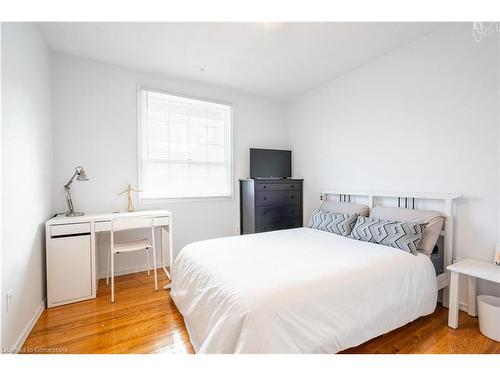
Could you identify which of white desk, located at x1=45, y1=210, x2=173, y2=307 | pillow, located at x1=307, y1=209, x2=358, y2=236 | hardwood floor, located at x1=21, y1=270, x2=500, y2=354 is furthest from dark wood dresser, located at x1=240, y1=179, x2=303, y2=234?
white desk, located at x1=45, y1=210, x2=173, y2=307

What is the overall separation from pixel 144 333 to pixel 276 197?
233cm

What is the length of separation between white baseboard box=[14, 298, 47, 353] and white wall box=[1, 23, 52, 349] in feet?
0.06

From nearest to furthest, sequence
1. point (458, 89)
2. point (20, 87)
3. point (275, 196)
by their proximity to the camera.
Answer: point (20, 87) < point (458, 89) < point (275, 196)

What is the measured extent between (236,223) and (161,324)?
199 centimetres

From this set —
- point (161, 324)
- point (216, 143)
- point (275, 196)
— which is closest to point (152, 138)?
point (216, 143)

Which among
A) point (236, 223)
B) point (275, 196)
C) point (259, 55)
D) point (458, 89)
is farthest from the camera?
point (236, 223)

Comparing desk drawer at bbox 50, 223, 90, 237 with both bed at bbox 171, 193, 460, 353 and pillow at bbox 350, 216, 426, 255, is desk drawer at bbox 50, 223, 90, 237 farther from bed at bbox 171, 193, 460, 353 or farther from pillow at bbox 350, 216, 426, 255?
pillow at bbox 350, 216, 426, 255

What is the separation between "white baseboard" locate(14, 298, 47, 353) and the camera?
62.7 inches

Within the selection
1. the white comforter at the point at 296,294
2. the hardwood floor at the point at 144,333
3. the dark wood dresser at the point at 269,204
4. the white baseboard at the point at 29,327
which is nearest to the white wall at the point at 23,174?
the white baseboard at the point at 29,327

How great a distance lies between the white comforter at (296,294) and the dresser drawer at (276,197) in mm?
1234

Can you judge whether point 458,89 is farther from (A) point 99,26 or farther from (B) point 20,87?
(B) point 20,87

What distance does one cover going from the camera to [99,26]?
6.83 feet

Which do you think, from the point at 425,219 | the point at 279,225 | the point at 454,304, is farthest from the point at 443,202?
the point at 279,225

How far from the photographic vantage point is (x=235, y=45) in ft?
7.77
